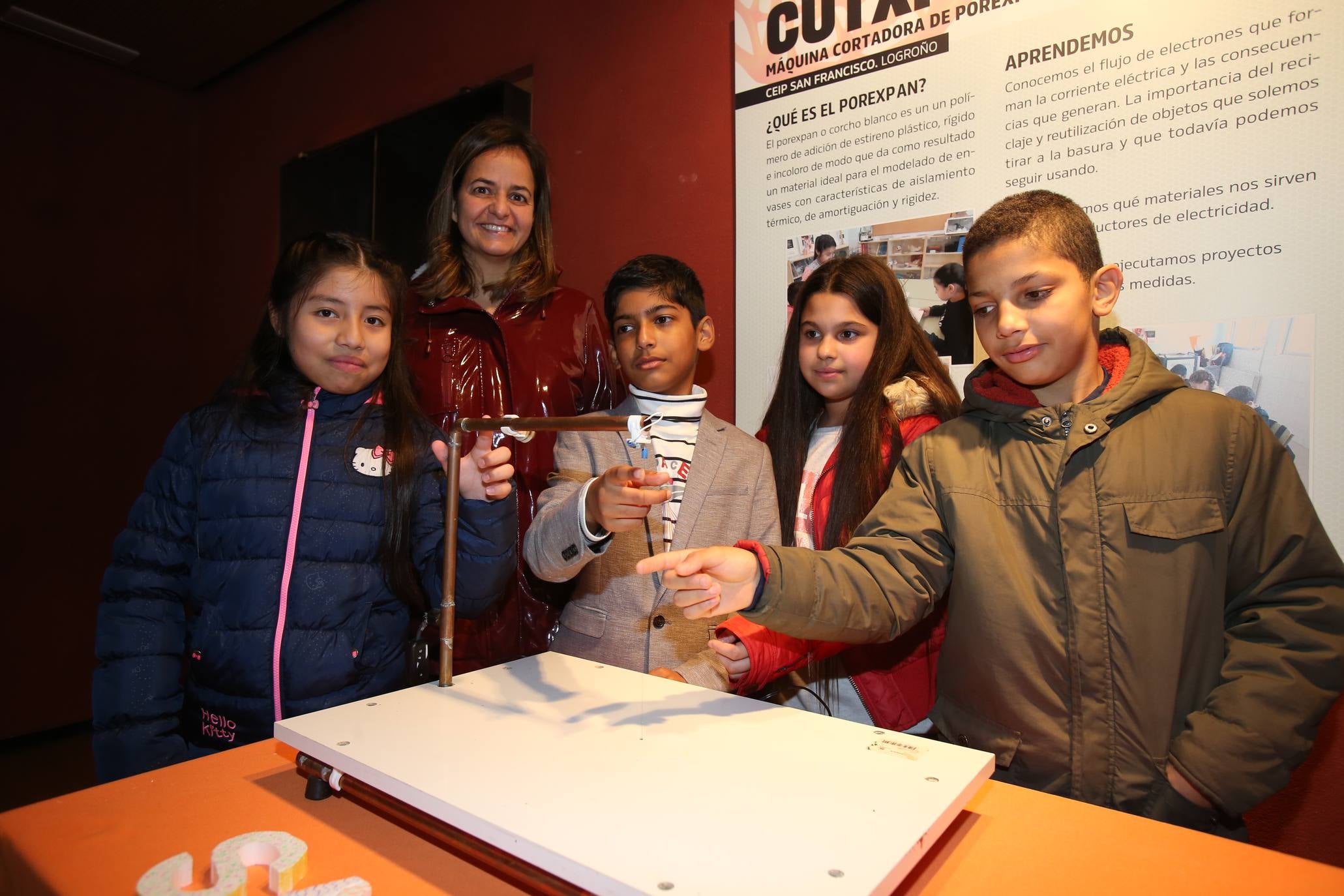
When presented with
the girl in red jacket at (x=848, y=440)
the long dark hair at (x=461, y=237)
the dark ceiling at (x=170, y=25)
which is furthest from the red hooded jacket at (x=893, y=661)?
the dark ceiling at (x=170, y=25)

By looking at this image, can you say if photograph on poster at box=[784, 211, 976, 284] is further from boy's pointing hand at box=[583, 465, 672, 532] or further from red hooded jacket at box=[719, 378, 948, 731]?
boy's pointing hand at box=[583, 465, 672, 532]

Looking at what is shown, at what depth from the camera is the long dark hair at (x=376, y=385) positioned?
134 centimetres

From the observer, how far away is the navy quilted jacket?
1225 millimetres

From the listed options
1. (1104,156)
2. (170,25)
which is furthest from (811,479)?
(170,25)

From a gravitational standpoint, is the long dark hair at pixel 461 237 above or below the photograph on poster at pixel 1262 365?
above

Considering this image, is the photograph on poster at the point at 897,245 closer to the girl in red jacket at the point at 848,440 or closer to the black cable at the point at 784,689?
the girl in red jacket at the point at 848,440

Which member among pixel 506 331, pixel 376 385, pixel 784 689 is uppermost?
pixel 506 331

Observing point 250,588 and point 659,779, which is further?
point 250,588

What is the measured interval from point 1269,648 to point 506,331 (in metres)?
1.44

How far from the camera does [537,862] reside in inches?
25.7

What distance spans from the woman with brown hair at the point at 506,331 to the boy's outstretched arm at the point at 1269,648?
1181 millimetres

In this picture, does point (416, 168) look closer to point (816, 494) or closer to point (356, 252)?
point (356, 252)

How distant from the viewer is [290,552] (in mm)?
1264

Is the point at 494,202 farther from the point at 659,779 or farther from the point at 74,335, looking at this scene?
the point at 74,335
